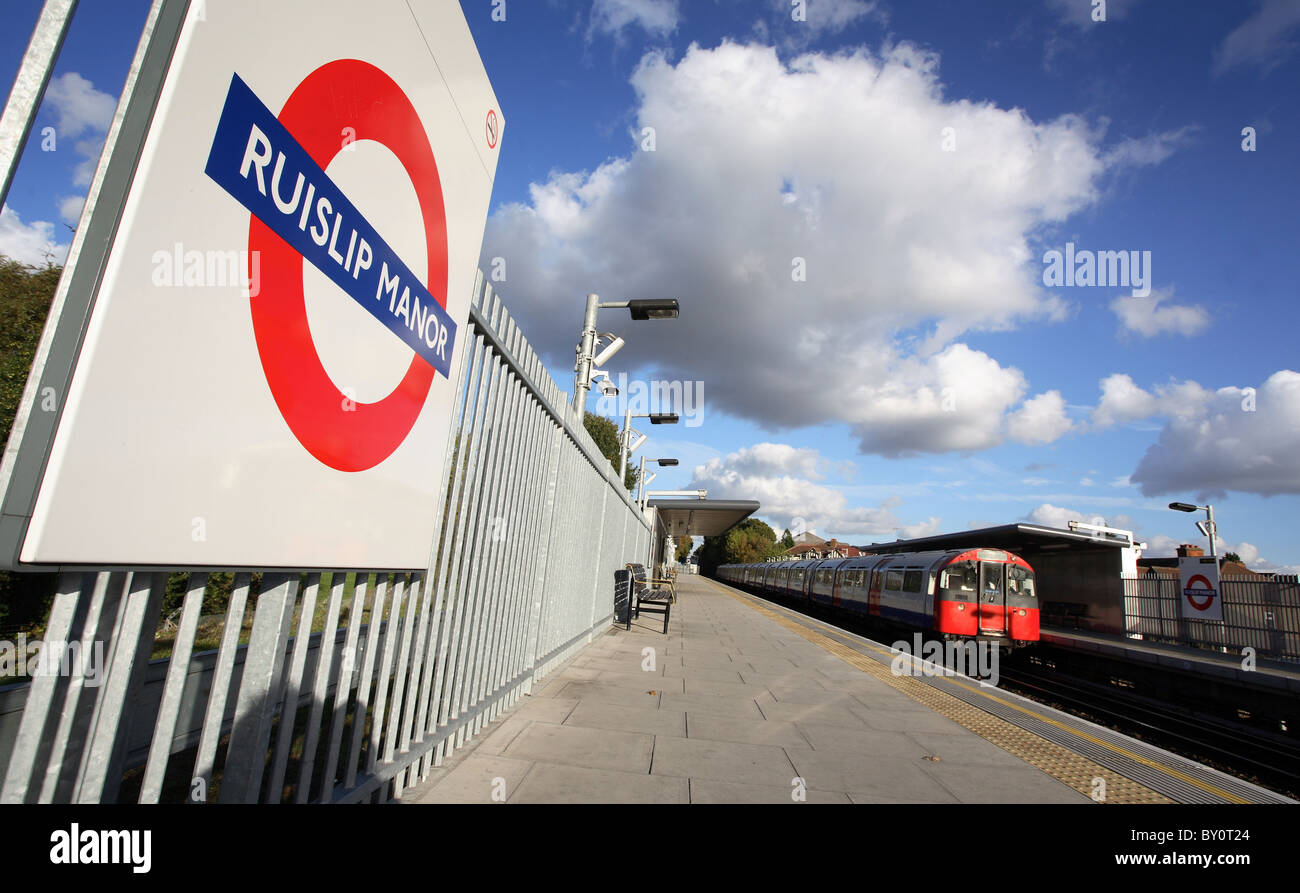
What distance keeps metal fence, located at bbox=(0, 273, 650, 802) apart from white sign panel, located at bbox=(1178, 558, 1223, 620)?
1565cm

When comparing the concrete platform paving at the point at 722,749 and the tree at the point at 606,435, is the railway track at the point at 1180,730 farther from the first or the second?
the tree at the point at 606,435

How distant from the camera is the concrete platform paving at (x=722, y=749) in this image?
3607mm

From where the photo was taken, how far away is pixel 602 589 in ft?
34.0

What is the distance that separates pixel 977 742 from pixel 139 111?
626 centimetres

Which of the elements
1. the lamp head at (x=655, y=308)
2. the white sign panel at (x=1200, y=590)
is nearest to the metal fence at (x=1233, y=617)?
the white sign panel at (x=1200, y=590)

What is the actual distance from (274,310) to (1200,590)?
19374 millimetres

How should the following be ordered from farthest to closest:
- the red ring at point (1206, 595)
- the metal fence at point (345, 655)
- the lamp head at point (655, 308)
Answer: the red ring at point (1206, 595) < the lamp head at point (655, 308) < the metal fence at point (345, 655)

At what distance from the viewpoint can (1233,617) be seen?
14.0 m

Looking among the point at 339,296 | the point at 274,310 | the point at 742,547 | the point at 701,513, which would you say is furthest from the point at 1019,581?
the point at 742,547

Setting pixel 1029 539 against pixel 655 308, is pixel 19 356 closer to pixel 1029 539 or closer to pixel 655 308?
pixel 655 308

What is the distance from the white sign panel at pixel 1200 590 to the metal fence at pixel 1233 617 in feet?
0.49
